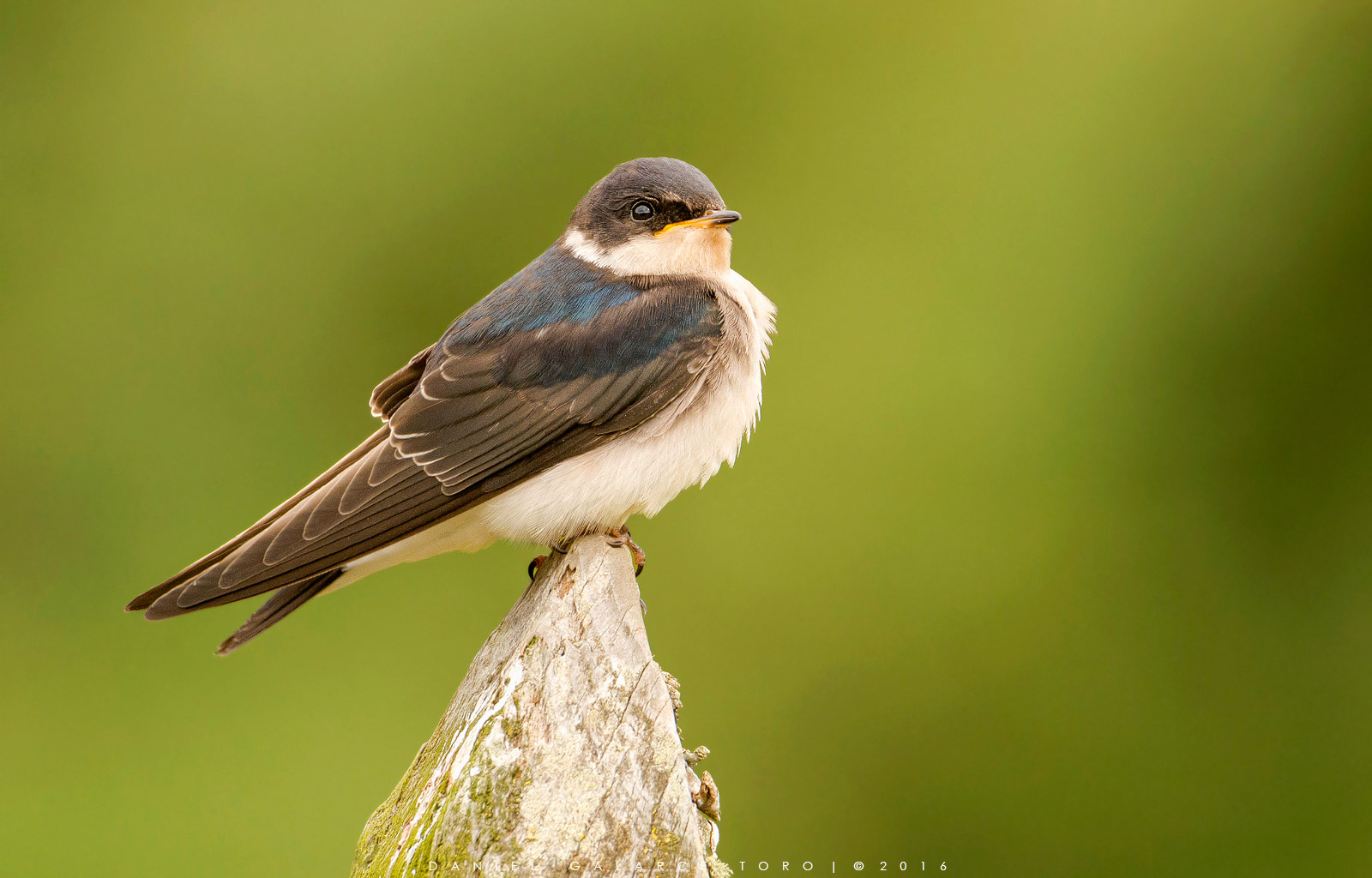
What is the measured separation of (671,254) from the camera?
329 cm

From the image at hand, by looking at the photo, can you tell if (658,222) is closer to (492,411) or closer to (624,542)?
(492,411)

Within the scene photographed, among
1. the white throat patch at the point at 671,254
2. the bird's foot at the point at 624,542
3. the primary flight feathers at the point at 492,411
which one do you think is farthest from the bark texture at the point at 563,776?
the white throat patch at the point at 671,254

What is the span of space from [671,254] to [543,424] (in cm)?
70

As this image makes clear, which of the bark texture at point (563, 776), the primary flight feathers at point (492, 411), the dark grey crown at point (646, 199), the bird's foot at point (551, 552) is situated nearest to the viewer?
the bark texture at point (563, 776)

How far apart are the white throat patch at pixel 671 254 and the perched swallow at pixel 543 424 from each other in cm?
1

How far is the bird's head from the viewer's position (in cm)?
323

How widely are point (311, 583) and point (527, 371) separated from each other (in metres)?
0.76

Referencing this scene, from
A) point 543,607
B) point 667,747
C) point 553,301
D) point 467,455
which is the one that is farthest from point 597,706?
point 553,301

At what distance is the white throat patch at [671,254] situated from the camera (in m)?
3.27

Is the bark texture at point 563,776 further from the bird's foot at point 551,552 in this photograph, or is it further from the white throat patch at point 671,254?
the white throat patch at point 671,254

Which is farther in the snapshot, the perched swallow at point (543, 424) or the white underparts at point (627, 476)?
the white underparts at point (627, 476)

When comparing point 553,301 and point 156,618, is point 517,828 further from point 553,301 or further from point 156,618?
point 553,301

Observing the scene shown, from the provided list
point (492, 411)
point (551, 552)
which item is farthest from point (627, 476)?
point (492, 411)

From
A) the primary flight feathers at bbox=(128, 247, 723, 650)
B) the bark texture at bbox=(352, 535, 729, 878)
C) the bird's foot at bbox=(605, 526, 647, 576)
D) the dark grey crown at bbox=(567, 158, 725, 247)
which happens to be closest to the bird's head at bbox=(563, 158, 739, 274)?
the dark grey crown at bbox=(567, 158, 725, 247)
